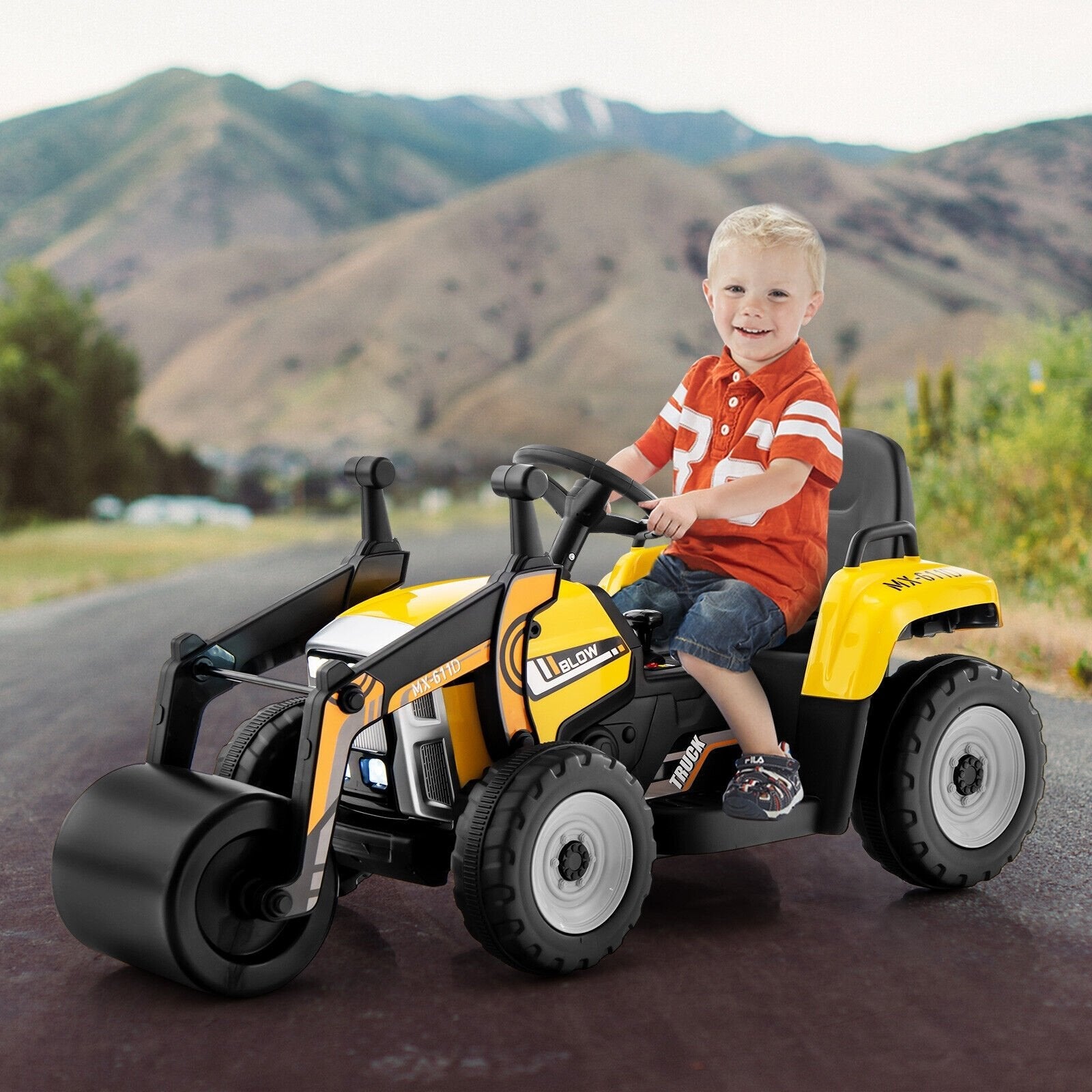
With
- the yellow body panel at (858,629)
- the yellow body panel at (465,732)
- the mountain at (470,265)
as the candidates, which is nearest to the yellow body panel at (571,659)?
the yellow body panel at (465,732)

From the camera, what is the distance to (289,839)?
2.75 m

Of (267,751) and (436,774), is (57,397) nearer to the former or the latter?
(267,751)

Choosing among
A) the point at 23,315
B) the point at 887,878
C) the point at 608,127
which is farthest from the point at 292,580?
the point at 608,127

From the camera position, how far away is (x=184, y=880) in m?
2.63

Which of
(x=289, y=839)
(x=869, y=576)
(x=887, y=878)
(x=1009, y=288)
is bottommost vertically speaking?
(x=887, y=878)

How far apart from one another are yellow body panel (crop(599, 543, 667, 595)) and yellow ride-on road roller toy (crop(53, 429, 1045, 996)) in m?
0.42

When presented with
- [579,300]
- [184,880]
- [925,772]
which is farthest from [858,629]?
[579,300]

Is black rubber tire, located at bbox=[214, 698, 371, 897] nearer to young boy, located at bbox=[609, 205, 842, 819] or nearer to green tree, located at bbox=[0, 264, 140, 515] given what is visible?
young boy, located at bbox=[609, 205, 842, 819]

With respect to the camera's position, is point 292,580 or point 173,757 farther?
point 292,580

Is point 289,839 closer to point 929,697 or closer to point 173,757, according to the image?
point 173,757

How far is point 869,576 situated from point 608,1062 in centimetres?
147

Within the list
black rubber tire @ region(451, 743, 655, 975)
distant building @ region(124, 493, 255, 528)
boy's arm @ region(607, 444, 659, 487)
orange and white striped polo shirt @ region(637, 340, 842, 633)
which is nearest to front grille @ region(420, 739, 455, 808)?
black rubber tire @ region(451, 743, 655, 975)

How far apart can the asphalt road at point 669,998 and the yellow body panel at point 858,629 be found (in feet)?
2.00

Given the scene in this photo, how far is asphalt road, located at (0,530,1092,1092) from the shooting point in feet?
8.09
